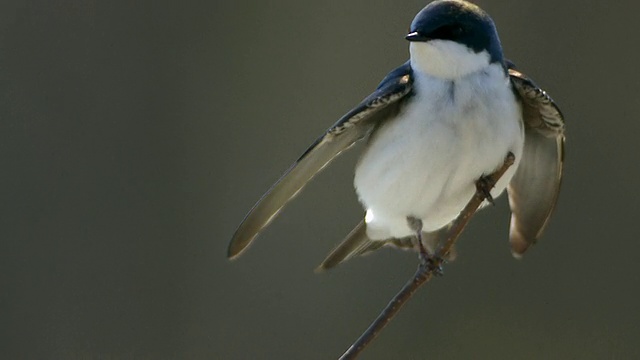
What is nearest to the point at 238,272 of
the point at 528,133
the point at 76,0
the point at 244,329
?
the point at 244,329

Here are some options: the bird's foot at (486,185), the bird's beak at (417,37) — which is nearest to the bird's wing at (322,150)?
the bird's beak at (417,37)

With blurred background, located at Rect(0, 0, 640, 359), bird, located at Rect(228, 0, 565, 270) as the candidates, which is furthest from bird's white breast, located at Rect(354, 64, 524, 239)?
blurred background, located at Rect(0, 0, 640, 359)

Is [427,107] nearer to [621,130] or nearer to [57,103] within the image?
[621,130]

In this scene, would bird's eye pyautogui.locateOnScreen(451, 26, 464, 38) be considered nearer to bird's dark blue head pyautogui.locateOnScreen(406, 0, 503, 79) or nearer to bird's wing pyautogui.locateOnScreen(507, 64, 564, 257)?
bird's dark blue head pyautogui.locateOnScreen(406, 0, 503, 79)

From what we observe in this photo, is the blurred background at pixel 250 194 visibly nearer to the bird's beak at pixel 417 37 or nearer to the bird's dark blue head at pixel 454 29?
the bird's dark blue head at pixel 454 29

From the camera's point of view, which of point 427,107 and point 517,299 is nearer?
point 427,107

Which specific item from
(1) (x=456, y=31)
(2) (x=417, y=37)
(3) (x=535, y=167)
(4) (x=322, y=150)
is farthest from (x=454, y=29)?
(3) (x=535, y=167)

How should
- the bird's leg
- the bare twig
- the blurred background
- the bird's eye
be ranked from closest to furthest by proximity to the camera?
the bare twig < the bird's leg < the bird's eye < the blurred background
